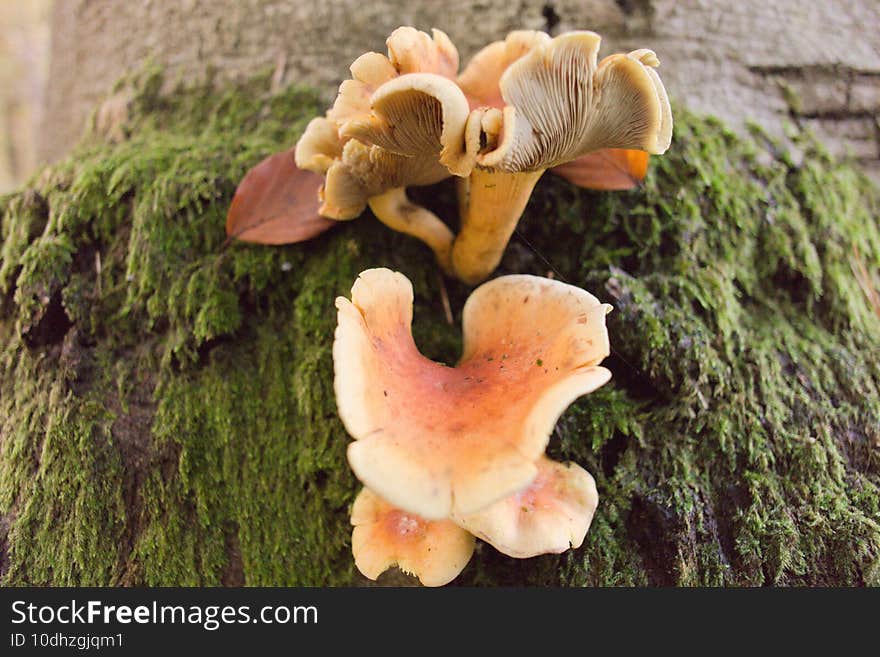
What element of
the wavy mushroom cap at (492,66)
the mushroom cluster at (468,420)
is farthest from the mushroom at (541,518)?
the wavy mushroom cap at (492,66)

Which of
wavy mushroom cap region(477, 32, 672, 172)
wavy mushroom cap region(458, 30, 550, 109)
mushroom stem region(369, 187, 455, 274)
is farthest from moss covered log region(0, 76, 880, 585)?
wavy mushroom cap region(477, 32, 672, 172)

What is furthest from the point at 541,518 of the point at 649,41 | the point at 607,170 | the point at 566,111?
the point at 649,41

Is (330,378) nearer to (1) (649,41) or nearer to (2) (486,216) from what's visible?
(2) (486,216)

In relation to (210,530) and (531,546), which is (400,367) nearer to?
(531,546)

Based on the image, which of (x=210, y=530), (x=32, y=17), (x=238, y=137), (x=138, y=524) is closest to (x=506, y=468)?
(x=210, y=530)

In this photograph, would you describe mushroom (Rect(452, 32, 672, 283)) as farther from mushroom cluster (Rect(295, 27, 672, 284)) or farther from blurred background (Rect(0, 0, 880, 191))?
blurred background (Rect(0, 0, 880, 191))

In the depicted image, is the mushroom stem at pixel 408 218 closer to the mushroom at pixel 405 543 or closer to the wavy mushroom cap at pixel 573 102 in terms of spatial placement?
the wavy mushroom cap at pixel 573 102
